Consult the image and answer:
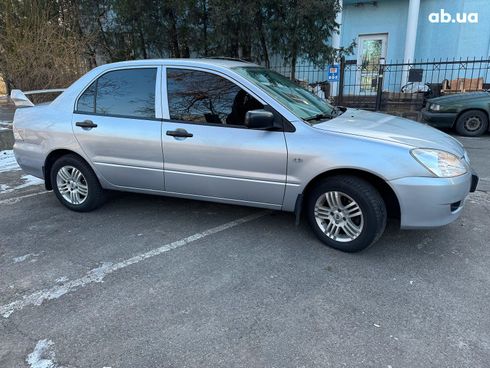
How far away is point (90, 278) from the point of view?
3309mm

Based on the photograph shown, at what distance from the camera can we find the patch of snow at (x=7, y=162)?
6.82 metres

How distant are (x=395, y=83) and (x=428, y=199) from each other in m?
11.2

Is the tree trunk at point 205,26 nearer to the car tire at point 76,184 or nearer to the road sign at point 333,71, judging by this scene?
the road sign at point 333,71

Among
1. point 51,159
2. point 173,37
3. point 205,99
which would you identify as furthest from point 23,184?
point 173,37

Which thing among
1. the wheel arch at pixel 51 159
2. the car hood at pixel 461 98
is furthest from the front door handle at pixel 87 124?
the car hood at pixel 461 98

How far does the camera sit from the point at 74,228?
4.32m

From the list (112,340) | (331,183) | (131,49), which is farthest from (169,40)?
(112,340)

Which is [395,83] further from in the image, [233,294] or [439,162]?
[233,294]

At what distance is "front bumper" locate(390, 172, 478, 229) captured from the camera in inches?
128

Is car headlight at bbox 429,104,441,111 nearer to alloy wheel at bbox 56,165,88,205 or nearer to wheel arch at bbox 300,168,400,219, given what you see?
wheel arch at bbox 300,168,400,219

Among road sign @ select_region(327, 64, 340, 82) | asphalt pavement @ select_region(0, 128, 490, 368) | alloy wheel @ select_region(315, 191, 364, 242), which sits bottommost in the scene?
asphalt pavement @ select_region(0, 128, 490, 368)

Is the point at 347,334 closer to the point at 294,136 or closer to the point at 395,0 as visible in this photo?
the point at 294,136

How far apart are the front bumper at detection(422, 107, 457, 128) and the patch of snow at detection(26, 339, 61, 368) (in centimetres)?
907

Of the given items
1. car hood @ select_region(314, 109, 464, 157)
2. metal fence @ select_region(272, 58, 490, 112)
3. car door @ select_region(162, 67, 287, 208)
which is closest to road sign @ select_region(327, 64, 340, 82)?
metal fence @ select_region(272, 58, 490, 112)
